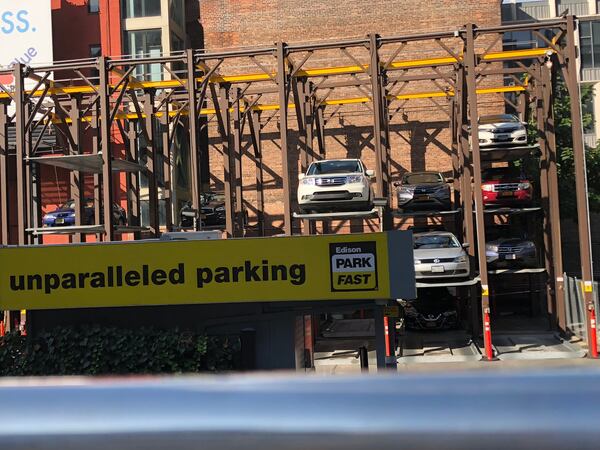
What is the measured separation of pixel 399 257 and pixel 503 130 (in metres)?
13.1

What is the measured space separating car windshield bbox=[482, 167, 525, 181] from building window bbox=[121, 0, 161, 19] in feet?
60.6

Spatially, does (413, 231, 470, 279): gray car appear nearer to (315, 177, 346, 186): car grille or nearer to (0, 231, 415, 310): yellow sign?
(315, 177, 346, 186): car grille

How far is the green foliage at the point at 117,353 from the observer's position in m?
12.3

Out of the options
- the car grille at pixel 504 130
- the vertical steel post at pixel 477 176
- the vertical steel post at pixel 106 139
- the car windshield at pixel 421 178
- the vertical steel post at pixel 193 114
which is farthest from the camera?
the car windshield at pixel 421 178

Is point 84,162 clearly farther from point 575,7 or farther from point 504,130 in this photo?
point 575,7

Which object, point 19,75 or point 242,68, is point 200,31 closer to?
point 242,68

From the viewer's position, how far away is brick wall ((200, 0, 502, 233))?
3200 centimetres

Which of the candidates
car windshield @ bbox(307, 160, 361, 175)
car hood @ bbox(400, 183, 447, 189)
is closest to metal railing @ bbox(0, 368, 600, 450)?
car windshield @ bbox(307, 160, 361, 175)

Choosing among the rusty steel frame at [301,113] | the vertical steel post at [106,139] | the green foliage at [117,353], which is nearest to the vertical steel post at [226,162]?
the rusty steel frame at [301,113]

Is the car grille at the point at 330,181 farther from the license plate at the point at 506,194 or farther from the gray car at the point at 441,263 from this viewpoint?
the license plate at the point at 506,194

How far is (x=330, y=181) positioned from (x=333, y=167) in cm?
157

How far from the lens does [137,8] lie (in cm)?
3369

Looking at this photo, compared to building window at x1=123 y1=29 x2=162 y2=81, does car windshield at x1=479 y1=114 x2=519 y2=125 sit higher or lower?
lower

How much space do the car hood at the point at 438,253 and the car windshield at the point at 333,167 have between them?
3.38 m
